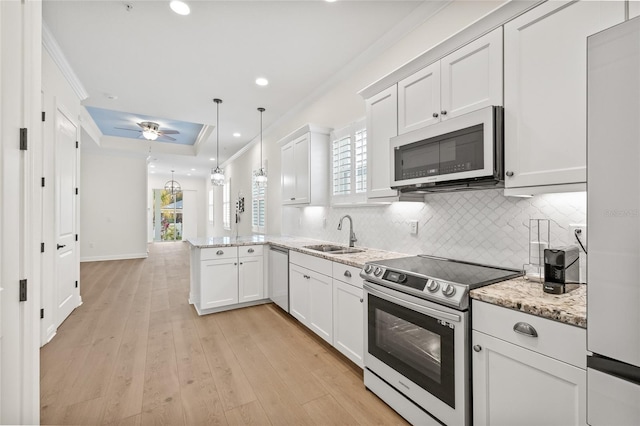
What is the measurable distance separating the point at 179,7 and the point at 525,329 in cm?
328

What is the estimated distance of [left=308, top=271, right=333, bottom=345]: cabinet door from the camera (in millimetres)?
2705

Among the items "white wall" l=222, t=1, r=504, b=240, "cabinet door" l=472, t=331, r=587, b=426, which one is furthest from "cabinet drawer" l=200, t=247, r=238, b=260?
"cabinet door" l=472, t=331, r=587, b=426

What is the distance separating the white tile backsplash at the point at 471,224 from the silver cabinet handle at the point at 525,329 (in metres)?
0.69

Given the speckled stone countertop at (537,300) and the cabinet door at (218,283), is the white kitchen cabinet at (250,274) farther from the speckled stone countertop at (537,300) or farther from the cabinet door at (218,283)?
the speckled stone countertop at (537,300)

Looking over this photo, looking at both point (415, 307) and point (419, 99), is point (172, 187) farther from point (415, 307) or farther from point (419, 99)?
point (415, 307)

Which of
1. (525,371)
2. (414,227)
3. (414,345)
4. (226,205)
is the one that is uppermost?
(226,205)

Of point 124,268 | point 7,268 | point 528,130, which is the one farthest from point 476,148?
point 124,268

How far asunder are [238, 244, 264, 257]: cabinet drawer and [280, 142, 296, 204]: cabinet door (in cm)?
80

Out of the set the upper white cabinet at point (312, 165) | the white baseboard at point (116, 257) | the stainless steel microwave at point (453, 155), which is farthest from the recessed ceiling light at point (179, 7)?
Answer: the white baseboard at point (116, 257)

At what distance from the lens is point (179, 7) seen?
2.47 m

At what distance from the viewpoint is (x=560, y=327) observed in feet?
3.84

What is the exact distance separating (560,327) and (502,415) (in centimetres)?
53

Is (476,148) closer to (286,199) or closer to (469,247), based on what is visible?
(469,247)

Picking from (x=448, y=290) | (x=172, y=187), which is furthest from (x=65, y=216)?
(x=172, y=187)
